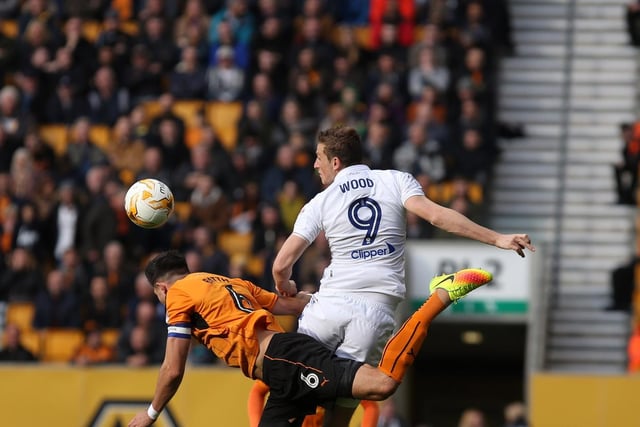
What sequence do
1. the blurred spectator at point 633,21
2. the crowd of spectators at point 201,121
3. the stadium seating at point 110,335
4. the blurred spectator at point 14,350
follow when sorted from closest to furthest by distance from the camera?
the blurred spectator at point 14,350 → the stadium seating at point 110,335 → the crowd of spectators at point 201,121 → the blurred spectator at point 633,21

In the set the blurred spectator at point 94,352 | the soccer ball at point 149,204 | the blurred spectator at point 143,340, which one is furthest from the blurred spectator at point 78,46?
the soccer ball at point 149,204

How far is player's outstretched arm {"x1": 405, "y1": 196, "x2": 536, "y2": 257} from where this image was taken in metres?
8.64

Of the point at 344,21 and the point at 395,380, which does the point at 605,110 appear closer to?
the point at 344,21

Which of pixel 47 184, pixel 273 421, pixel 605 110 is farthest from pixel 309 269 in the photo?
pixel 273 421

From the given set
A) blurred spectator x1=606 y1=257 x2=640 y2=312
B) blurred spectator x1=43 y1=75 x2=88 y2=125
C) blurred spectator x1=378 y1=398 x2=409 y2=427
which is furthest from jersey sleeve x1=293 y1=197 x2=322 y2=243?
blurred spectator x1=43 y1=75 x2=88 y2=125

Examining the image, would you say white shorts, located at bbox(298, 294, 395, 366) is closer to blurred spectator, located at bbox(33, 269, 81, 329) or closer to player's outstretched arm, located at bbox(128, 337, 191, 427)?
player's outstretched arm, located at bbox(128, 337, 191, 427)

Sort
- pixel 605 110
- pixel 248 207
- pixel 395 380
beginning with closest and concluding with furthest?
pixel 395 380
pixel 248 207
pixel 605 110

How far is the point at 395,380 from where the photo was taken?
362 inches

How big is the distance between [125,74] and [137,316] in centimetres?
488

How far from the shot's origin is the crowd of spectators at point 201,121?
17625 mm

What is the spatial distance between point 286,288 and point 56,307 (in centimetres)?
841

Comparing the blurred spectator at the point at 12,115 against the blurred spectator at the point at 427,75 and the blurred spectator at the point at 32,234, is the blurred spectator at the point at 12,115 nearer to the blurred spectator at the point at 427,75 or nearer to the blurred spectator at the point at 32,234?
the blurred spectator at the point at 32,234

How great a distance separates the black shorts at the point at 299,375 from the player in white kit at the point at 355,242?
21cm

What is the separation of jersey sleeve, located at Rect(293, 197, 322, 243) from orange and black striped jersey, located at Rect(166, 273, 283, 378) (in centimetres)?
62
